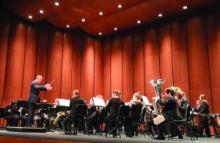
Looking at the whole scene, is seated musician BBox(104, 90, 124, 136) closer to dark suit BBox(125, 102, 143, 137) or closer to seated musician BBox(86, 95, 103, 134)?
dark suit BBox(125, 102, 143, 137)

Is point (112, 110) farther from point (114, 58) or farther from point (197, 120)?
point (114, 58)

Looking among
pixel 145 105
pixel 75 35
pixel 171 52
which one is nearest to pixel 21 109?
pixel 145 105

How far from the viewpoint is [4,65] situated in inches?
435

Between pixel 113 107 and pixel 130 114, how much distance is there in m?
0.51

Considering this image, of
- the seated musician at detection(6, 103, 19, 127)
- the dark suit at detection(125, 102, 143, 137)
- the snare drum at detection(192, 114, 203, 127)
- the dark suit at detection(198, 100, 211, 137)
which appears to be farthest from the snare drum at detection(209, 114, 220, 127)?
the seated musician at detection(6, 103, 19, 127)

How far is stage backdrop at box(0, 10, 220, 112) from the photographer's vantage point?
11086mm

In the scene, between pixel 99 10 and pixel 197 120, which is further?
pixel 99 10

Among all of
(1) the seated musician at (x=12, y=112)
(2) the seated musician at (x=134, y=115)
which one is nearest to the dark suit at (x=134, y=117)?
(2) the seated musician at (x=134, y=115)

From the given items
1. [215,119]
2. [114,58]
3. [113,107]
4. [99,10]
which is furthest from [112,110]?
[114,58]

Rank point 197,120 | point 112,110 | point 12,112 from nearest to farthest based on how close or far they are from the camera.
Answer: point 112,110 → point 197,120 → point 12,112

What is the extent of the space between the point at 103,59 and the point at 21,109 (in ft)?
20.3

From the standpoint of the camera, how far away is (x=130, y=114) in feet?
23.0

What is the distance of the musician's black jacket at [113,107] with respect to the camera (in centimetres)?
681

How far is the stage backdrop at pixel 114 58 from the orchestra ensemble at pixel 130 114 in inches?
95.1
